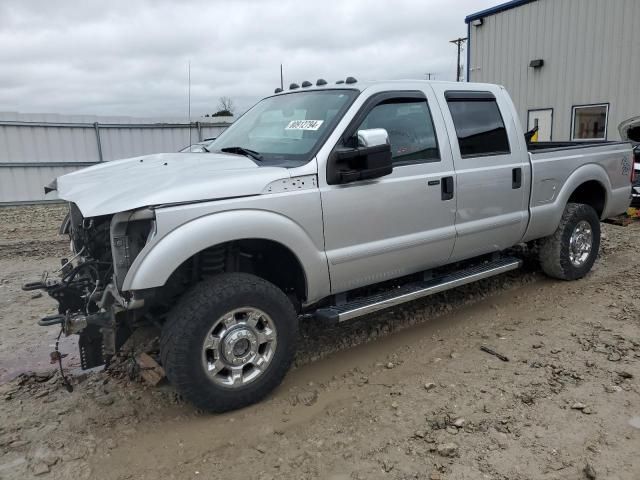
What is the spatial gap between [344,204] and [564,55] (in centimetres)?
1211

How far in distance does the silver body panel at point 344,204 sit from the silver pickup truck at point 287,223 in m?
0.01

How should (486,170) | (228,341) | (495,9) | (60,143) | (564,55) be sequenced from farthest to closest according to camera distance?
1. (495,9)
2. (60,143)
3. (564,55)
4. (486,170)
5. (228,341)

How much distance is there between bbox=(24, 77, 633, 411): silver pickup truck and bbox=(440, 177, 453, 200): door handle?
0.02m

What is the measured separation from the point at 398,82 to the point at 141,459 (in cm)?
311

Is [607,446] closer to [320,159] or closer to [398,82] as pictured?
[320,159]

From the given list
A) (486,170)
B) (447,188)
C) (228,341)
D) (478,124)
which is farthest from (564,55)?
(228,341)

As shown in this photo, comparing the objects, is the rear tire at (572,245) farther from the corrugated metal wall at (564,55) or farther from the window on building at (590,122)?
the window on building at (590,122)

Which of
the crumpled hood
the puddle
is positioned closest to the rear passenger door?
the crumpled hood

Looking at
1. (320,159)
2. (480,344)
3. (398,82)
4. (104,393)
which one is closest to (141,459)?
(104,393)

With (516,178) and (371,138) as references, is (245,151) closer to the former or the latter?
(371,138)

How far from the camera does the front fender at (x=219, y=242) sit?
9.14 ft

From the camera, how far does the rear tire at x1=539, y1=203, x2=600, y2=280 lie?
534 centimetres

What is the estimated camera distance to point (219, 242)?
2.98 m

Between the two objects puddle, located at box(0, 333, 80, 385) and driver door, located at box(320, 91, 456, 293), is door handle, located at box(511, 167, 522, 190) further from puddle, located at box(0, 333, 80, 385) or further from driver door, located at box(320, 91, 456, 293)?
puddle, located at box(0, 333, 80, 385)
